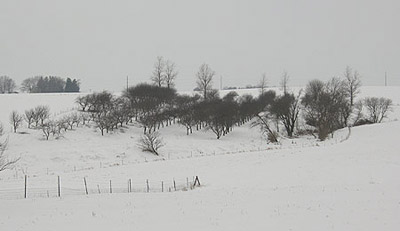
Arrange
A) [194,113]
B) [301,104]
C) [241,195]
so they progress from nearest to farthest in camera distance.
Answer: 1. [241,195]
2. [194,113]
3. [301,104]

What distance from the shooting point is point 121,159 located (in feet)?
140

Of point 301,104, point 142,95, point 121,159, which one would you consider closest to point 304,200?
point 121,159

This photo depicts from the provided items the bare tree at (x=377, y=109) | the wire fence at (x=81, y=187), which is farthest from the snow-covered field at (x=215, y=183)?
the bare tree at (x=377, y=109)

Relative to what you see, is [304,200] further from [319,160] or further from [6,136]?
[6,136]

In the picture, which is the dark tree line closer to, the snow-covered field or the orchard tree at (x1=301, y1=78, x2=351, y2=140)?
the snow-covered field

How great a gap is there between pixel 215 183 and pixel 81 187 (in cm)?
1031

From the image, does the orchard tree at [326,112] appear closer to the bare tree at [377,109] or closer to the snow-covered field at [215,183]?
the snow-covered field at [215,183]

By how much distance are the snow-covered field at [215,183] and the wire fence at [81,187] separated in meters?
0.35

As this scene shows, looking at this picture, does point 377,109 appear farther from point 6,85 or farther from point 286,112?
point 6,85

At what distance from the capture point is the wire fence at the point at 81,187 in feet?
75.7

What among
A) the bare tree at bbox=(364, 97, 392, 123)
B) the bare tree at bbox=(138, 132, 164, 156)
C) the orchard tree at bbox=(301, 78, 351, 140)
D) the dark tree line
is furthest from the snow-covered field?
the dark tree line

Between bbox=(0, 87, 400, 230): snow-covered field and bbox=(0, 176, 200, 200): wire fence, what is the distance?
35 cm

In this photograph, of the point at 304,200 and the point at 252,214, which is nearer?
the point at 252,214

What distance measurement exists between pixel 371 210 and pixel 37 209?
617 inches
